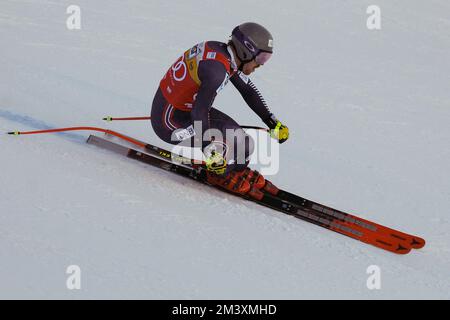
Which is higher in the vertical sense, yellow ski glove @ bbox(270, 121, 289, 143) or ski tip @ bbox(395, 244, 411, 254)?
yellow ski glove @ bbox(270, 121, 289, 143)

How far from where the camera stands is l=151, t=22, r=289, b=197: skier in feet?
15.9

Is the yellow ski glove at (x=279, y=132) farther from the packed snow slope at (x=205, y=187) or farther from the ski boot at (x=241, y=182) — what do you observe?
the packed snow slope at (x=205, y=187)

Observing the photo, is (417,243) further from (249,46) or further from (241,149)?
(249,46)

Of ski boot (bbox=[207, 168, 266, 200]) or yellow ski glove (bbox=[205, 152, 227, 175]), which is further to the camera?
ski boot (bbox=[207, 168, 266, 200])

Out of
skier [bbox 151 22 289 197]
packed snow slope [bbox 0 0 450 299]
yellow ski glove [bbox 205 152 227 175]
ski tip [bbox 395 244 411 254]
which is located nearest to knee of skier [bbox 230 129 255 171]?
skier [bbox 151 22 289 197]

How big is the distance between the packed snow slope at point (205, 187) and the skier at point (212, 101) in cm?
31

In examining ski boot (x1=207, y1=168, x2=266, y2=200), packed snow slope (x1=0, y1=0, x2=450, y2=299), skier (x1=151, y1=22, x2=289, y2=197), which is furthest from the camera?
ski boot (x1=207, y1=168, x2=266, y2=200)

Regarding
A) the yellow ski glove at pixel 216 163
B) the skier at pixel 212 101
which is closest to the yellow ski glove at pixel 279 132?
the skier at pixel 212 101

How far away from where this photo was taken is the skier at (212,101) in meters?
4.84

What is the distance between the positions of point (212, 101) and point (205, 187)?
3.04 ft

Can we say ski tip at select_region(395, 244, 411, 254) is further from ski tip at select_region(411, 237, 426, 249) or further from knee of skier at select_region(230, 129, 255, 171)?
knee of skier at select_region(230, 129, 255, 171)

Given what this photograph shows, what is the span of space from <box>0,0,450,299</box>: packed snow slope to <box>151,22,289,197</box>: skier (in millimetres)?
310

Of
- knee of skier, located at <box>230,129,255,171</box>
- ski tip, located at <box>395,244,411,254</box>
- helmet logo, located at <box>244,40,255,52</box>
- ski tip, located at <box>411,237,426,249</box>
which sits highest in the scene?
helmet logo, located at <box>244,40,255,52</box>
